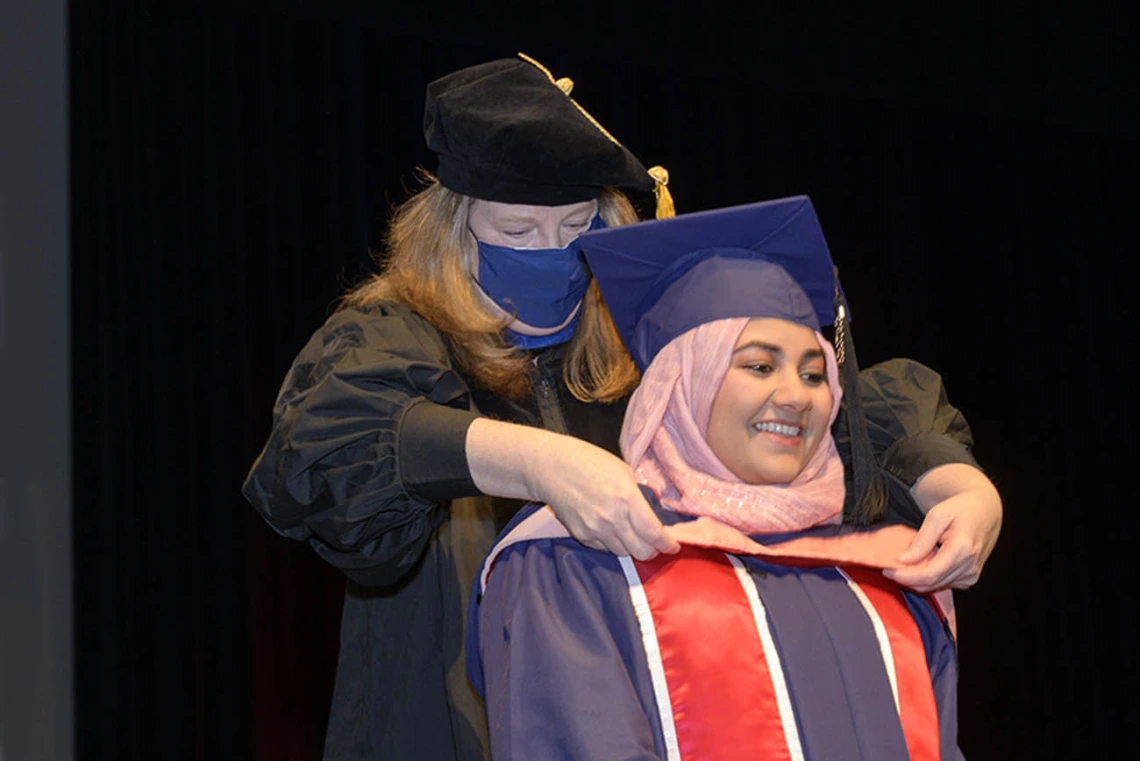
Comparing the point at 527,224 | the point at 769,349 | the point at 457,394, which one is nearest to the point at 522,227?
the point at 527,224

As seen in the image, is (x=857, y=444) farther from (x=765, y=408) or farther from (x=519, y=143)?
(x=519, y=143)

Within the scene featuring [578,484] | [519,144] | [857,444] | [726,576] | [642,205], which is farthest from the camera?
[642,205]

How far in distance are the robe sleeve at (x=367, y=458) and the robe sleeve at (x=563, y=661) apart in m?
0.15

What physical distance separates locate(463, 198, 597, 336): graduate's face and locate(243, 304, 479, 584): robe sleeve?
0.31m

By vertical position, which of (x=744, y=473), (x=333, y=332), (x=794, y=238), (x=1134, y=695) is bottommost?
(x=1134, y=695)

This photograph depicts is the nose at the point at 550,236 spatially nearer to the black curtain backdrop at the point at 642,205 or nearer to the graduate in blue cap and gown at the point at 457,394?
the graduate in blue cap and gown at the point at 457,394

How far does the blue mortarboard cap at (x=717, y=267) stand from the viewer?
6.20 ft

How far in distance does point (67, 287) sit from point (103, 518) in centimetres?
60

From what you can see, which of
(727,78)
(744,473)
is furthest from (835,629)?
(727,78)

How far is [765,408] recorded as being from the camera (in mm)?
1854

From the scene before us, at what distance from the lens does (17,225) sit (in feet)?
11.3

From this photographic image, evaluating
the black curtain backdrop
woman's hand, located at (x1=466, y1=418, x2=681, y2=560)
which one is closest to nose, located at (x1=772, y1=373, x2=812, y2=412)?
woman's hand, located at (x1=466, y1=418, x2=681, y2=560)

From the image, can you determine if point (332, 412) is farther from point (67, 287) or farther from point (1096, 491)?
point (1096, 491)

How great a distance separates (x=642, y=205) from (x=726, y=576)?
2.80 meters
